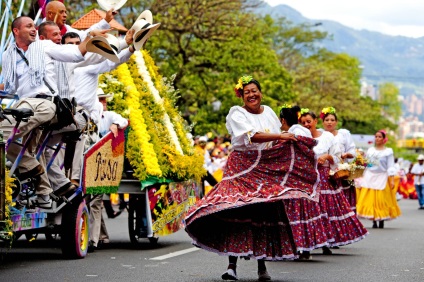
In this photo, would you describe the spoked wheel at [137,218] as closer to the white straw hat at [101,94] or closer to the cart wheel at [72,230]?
the white straw hat at [101,94]

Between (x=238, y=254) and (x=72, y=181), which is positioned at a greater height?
(x=72, y=181)

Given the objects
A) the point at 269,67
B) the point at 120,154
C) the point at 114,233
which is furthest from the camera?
the point at 269,67

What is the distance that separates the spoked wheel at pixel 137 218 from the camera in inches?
558

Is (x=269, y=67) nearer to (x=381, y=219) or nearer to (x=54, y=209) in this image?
(x=381, y=219)

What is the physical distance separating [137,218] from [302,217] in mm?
3137

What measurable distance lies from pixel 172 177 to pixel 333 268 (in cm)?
327

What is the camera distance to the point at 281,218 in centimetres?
1047

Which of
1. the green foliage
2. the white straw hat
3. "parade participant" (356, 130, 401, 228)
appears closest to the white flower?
the white straw hat

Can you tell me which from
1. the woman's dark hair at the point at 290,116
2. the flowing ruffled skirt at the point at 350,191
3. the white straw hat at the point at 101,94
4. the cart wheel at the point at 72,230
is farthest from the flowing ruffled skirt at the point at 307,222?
the white straw hat at the point at 101,94

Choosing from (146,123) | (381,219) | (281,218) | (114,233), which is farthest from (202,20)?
(281,218)

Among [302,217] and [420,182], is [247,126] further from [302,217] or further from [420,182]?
[420,182]

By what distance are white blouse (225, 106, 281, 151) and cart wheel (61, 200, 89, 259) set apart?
254 centimetres

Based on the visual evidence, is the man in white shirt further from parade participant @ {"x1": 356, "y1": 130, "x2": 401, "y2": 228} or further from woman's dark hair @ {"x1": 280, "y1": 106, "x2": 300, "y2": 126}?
woman's dark hair @ {"x1": 280, "y1": 106, "x2": 300, "y2": 126}

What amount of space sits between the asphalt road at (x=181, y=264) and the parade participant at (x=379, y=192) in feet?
17.7
